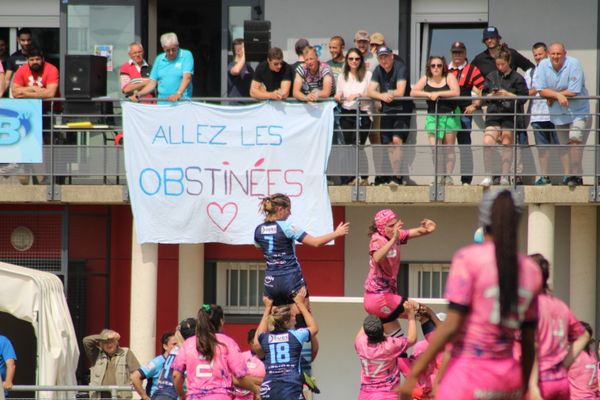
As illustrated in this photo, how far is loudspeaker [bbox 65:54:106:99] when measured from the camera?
1878 centimetres

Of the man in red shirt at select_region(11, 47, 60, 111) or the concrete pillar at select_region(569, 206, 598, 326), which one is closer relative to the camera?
the man in red shirt at select_region(11, 47, 60, 111)

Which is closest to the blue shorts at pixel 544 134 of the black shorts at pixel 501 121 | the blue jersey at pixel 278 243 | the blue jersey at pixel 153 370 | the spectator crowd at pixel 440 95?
the spectator crowd at pixel 440 95

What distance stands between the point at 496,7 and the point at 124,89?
555 centimetres

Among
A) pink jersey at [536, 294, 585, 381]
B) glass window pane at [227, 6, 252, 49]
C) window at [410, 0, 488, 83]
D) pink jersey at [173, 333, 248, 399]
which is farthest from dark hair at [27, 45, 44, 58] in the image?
pink jersey at [536, 294, 585, 381]

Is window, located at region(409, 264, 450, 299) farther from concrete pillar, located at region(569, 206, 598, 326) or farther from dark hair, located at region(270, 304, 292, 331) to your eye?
dark hair, located at region(270, 304, 292, 331)

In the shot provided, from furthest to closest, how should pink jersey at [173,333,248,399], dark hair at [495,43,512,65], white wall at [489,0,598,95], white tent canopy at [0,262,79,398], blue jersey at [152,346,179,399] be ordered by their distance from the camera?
white wall at [489,0,598,95]
dark hair at [495,43,512,65]
white tent canopy at [0,262,79,398]
blue jersey at [152,346,179,399]
pink jersey at [173,333,248,399]

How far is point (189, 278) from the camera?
2048cm

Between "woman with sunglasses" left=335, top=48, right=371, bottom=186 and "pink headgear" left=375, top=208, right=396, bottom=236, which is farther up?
"woman with sunglasses" left=335, top=48, right=371, bottom=186

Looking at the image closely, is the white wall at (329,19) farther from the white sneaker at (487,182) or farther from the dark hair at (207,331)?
the dark hair at (207,331)

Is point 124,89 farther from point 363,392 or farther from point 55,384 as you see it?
point 363,392

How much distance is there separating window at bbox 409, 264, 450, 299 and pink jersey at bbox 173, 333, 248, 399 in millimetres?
8858

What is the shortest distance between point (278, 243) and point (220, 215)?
473 centimetres

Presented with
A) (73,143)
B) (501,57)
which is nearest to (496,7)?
(501,57)

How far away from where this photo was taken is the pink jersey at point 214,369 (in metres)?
12.0
